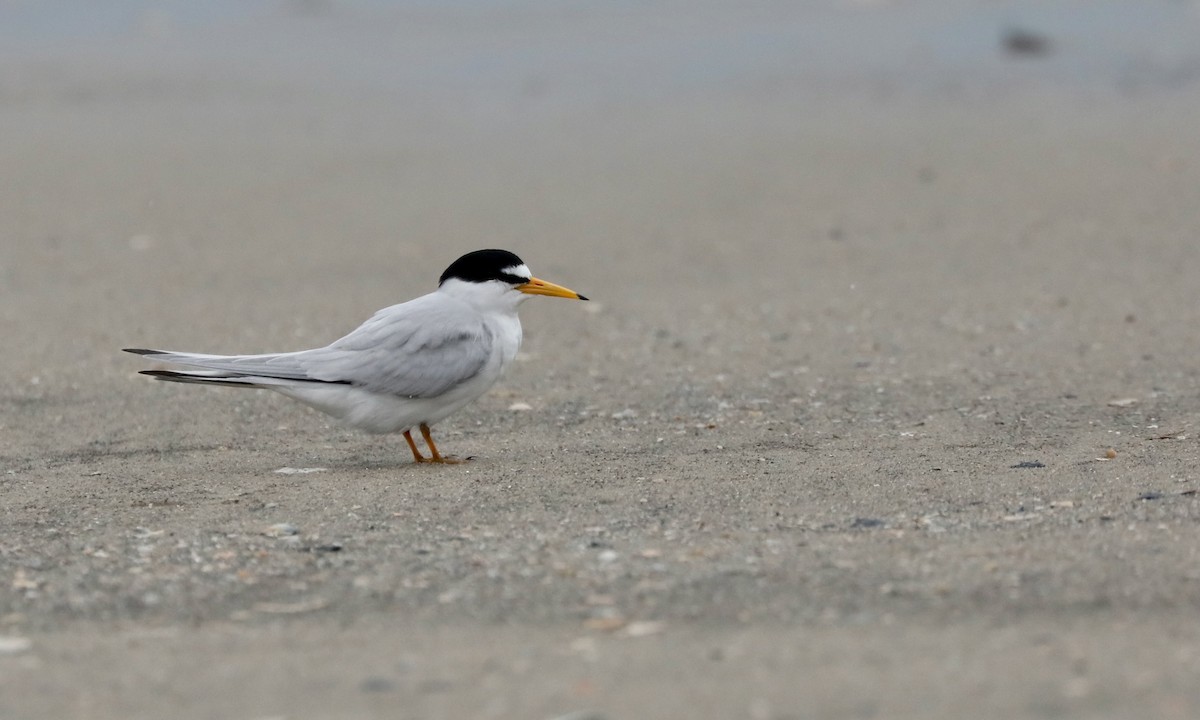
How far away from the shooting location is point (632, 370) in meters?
6.99

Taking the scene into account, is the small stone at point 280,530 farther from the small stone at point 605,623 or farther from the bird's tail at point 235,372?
the small stone at point 605,623

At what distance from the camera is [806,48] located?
14133 millimetres

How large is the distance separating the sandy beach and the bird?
8.4 inches

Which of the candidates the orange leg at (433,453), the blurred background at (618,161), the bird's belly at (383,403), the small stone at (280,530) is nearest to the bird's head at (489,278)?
the bird's belly at (383,403)

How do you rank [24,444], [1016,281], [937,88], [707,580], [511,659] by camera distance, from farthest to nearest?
[937,88]
[1016,281]
[24,444]
[707,580]
[511,659]

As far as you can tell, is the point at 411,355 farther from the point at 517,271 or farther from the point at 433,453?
the point at 517,271

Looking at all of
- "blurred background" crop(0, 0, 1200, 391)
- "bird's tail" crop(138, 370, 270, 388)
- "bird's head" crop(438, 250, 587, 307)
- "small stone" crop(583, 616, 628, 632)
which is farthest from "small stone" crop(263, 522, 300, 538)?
"blurred background" crop(0, 0, 1200, 391)

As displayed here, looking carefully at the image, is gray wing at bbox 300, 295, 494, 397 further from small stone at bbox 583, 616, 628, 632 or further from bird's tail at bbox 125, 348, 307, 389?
small stone at bbox 583, 616, 628, 632

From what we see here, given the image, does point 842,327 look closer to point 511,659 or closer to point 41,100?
point 511,659

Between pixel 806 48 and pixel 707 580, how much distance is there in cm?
1083

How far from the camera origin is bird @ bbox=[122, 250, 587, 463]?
5.41m

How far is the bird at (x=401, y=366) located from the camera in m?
5.41

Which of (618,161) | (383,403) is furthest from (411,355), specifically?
(618,161)

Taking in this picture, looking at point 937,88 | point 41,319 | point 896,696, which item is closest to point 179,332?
point 41,319
